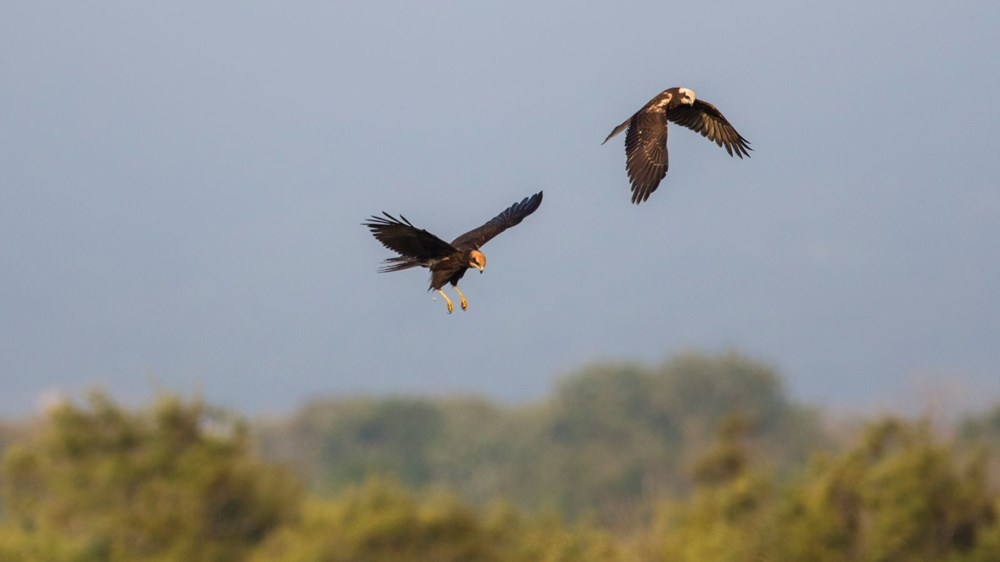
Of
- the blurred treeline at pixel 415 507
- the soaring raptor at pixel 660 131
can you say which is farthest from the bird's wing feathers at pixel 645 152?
the blurred treeline at pixel 415 507

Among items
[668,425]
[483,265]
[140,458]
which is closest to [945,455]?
[140,458]

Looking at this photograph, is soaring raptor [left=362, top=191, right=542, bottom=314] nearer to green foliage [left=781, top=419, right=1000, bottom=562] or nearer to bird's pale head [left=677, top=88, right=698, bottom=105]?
bird's pale head [left=677, top=88, right=698, bottom=105]

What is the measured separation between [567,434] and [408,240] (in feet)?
308

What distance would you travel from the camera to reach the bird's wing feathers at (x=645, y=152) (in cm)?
1255

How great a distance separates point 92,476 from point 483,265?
29.3 meters

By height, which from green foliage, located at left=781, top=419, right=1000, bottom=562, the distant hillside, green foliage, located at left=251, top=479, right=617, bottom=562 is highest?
the distant hillside

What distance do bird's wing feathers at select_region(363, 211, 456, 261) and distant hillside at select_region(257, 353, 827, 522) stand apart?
78.5m

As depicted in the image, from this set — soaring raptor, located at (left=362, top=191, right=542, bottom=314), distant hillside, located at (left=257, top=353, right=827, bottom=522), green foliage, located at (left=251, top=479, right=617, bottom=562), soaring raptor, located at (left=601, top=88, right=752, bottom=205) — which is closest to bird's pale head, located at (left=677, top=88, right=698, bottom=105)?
soaring raptor, located at (left=601, top=88, right=752, bottom=205)

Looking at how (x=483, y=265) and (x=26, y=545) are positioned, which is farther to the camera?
(x=26, y=545)

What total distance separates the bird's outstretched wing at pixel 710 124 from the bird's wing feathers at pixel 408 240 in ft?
10.3

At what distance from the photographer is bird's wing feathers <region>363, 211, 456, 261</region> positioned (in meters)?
11.4

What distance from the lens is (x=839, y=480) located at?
100 feet

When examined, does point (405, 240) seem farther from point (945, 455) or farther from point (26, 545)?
point (26, 545)

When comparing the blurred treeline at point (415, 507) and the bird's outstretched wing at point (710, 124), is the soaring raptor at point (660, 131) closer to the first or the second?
the bird's outstretched wing at point (710, 124)
